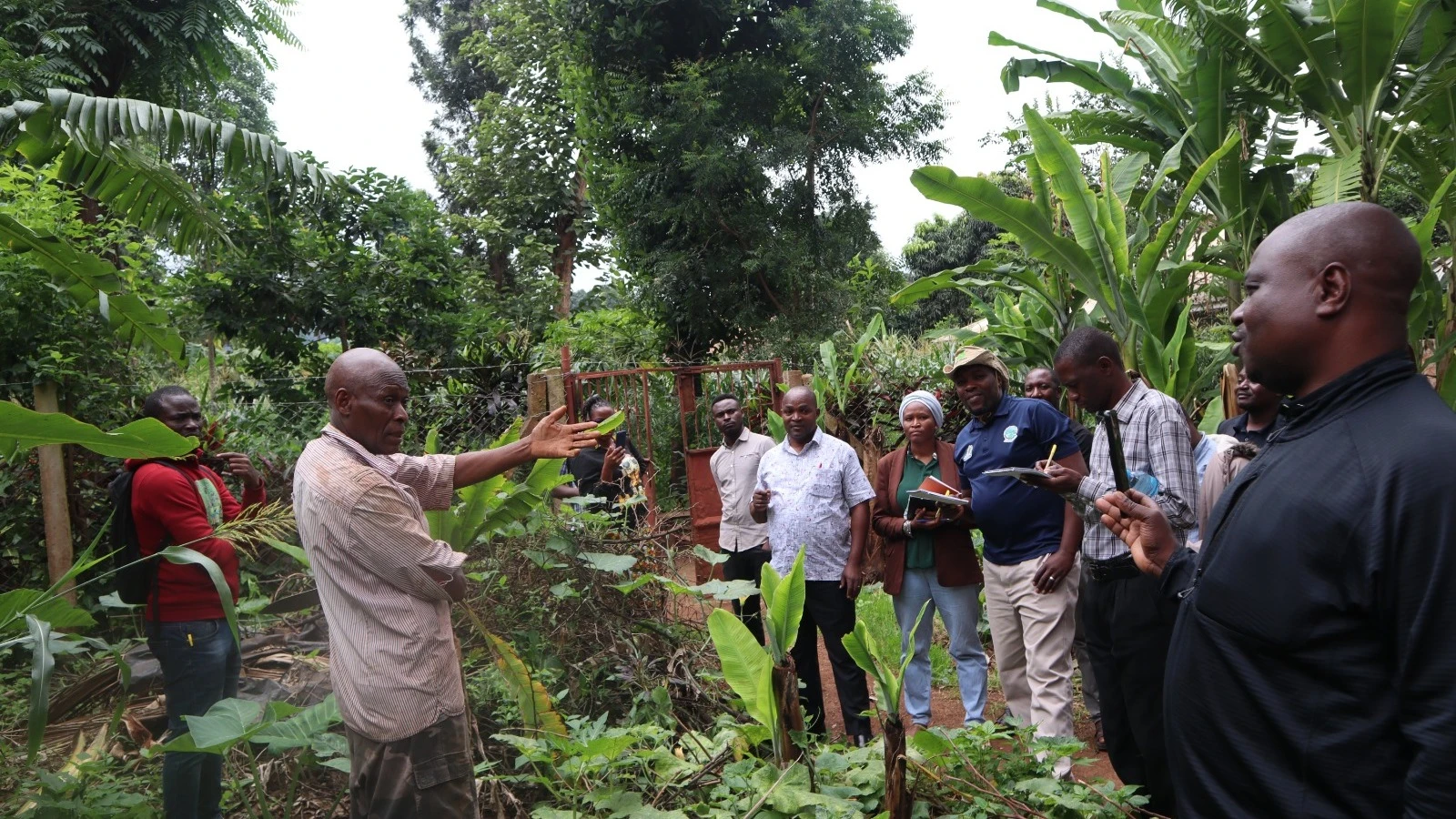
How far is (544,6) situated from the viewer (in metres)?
17.6

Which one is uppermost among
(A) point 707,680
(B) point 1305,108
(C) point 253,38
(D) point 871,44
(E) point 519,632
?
(C) point 253,38

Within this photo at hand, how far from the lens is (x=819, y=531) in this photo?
198 inches

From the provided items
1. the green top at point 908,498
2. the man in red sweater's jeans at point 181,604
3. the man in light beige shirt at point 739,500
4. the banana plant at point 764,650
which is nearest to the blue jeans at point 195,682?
the man in red sweater's jeans at point 181,604

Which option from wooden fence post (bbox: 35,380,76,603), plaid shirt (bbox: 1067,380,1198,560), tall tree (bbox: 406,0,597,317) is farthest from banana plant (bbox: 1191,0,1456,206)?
tall tree (bbox: 406,0,597,317)

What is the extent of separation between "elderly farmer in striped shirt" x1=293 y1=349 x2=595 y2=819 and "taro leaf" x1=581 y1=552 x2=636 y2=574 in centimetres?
126

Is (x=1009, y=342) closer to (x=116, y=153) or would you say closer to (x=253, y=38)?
(x=116, y=153)

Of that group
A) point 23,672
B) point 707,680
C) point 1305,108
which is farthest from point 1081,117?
point 23,672

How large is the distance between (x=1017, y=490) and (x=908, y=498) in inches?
29.1

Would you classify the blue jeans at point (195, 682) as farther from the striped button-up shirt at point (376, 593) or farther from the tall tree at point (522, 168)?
the tall tree at point (522, 168)

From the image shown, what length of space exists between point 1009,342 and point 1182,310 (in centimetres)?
145

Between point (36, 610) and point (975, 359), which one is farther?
point (975, 359)

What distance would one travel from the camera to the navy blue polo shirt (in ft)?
14.7

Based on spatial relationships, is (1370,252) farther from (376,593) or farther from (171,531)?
(171,531)

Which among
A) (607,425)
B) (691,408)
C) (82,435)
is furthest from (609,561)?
(691,408)
